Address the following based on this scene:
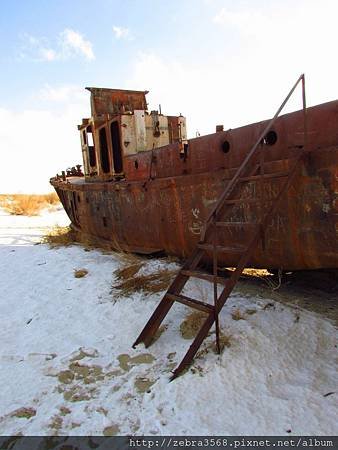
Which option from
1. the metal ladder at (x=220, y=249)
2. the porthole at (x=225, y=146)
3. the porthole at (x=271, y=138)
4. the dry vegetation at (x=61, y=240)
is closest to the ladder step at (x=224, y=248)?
the metal ladder at (x=220, y=249)

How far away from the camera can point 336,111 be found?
3266 millimetres

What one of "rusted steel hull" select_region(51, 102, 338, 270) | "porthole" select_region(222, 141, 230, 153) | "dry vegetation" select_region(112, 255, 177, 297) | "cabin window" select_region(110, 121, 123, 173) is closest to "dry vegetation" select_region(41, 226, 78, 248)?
"rusted steel hull" select_region(51, 102, 338, 270)

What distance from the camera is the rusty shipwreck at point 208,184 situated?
3.39 m

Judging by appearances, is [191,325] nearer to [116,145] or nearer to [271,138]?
[271,138]

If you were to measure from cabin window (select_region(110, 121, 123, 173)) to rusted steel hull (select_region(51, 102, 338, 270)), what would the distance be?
648 mm

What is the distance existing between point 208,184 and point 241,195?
544 mm

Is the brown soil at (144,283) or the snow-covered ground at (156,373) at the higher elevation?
the brown soil at (144,283)

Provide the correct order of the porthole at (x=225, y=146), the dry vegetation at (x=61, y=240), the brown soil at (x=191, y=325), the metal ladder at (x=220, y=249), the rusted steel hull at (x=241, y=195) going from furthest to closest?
the dry vegetation at (x=61, y=240) < the porthole at (x=225, y=146) < the brown soil at (x=191, y=325) < the rusted steel hull at (x=241, y=195) < the metal ladder at (x=220, y=249)

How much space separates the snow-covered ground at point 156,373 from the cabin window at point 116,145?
332 centimetres

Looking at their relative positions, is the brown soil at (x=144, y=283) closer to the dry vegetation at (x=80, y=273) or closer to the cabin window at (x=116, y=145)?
the dry vegetation at (x=80, y=273)

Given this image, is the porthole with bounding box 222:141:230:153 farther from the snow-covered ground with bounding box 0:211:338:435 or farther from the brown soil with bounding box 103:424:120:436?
the brown soil with bounding box 103:424:120:436

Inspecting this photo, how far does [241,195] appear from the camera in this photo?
4070 mm

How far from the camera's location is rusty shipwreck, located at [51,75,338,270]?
3387mm

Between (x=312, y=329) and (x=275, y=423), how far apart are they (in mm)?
1264
